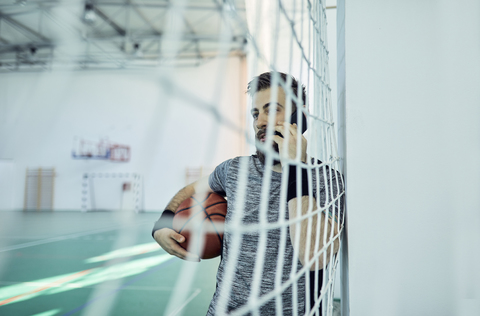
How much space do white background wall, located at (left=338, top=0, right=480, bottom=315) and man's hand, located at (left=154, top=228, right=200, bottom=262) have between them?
1.39ft

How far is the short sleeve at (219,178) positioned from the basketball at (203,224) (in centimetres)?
6

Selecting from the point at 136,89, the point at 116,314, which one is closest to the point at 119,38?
the point at 136,89

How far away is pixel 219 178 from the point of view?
2.97 ft

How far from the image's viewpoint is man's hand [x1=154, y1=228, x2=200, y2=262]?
79 cm

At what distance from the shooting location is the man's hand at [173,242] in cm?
79

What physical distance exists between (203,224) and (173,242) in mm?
160

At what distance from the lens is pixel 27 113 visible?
25.2 ft

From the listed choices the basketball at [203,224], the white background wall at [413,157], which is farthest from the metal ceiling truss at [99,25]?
the white background wall at [413,157]

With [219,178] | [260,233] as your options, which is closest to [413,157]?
[260,233]

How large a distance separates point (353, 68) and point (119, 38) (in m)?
5.23

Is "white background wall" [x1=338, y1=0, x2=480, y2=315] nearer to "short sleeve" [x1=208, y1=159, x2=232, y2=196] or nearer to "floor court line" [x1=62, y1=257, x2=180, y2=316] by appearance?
"short sleeve" [x1=208, y1=159, x2=232, y2=196]

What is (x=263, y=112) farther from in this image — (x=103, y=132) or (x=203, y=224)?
(x=103, y=132)

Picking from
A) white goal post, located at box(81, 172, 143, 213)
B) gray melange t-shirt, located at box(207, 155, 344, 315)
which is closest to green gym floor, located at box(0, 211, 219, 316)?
gray melange t-shirt, located at box(207, 155, 344, 315)

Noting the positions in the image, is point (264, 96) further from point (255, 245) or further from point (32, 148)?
point (32, 148)
